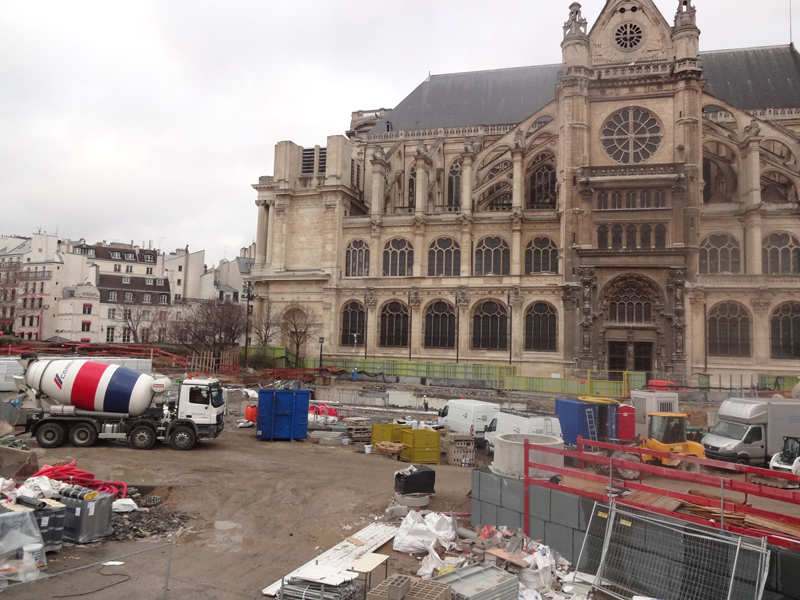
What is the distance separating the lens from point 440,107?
46844 mm

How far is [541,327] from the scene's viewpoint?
34.8 m

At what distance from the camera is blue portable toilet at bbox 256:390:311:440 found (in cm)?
1839

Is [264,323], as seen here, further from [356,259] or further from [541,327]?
[541,327]

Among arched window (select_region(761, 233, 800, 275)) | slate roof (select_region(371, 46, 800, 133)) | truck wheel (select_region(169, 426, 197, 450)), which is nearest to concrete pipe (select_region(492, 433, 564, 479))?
truck wheel (select_region(169, 426, 197, 450))

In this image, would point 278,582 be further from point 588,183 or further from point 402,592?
point 588,183

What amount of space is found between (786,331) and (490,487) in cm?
3017

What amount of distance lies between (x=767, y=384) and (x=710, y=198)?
12778 millimetres

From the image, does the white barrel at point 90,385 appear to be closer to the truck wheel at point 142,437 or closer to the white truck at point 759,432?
the truck wheel at point 142,437

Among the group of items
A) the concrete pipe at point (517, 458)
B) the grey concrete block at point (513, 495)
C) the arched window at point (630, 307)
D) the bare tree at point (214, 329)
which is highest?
the arched window at point (630, 307)

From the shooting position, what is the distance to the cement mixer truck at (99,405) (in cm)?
1587

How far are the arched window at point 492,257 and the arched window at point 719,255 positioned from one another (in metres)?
11.8

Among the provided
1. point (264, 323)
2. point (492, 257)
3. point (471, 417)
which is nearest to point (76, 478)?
point (471, 417)

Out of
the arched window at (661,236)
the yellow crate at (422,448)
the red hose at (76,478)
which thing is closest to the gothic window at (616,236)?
the arched window at (661,236)

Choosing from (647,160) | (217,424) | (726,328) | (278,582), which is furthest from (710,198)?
(278,582)
